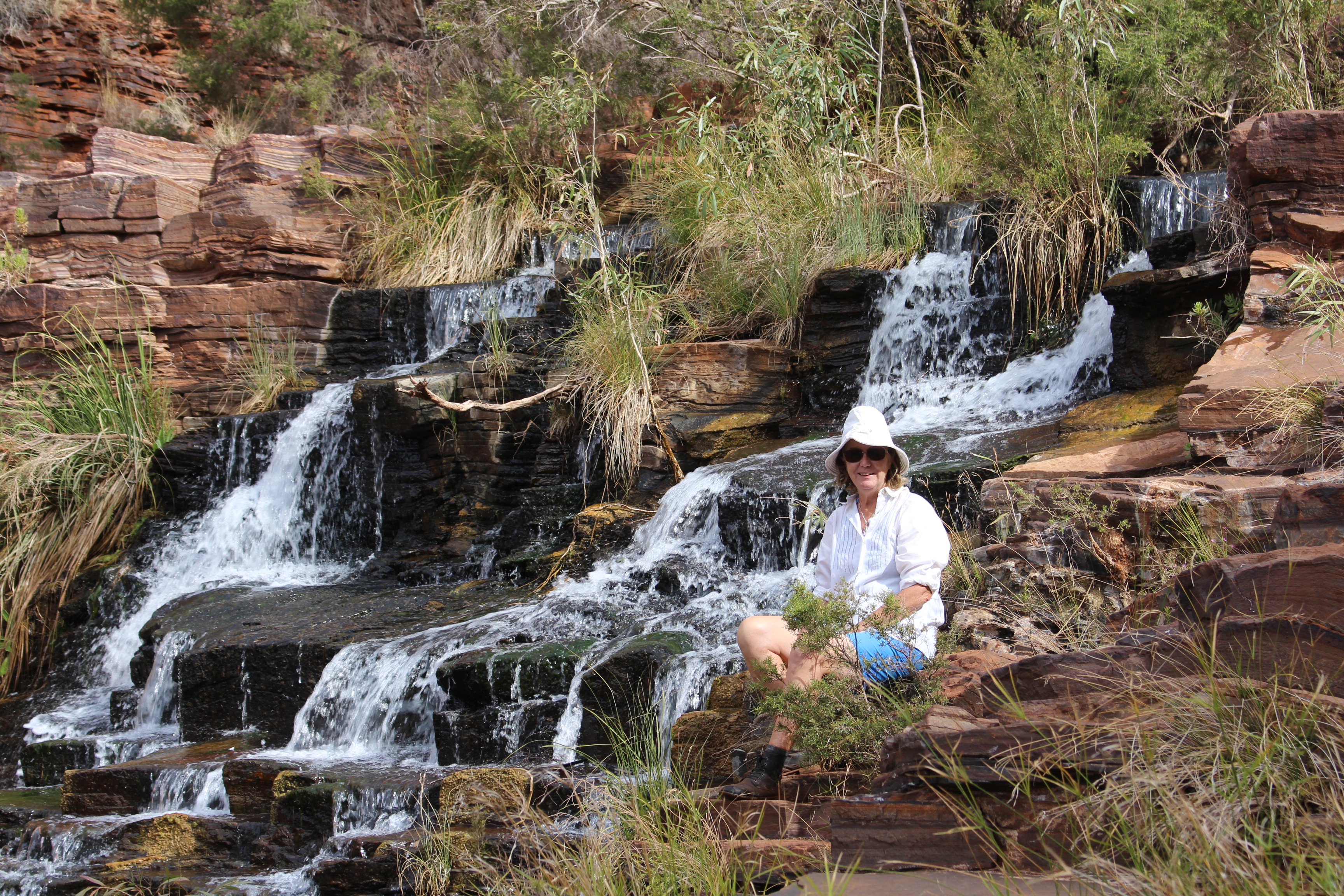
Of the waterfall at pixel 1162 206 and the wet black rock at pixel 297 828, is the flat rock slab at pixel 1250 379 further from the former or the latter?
the wet black rock at pixel 297 828

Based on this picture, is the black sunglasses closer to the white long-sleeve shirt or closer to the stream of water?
the white long-sleeve shirt

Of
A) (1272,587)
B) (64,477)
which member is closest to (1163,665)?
(1272,587)

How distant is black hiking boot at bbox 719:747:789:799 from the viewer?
3590 millimetres

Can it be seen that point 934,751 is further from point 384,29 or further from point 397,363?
point 384,29

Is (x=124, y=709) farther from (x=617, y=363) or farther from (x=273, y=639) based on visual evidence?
(x=617, y=363)

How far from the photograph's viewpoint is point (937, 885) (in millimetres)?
2523

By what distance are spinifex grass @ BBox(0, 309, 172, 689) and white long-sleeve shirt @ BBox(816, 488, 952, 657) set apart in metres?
6.82

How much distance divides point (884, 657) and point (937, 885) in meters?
1.22

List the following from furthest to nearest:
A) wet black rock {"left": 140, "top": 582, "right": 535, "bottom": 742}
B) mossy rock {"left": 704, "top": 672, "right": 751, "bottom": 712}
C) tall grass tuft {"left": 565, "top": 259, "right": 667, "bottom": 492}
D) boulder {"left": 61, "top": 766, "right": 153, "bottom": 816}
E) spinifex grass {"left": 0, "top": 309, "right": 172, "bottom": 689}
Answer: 1. spinifex grass {"left": 0, "top": 309, "right": 172, "bottom": 689}
2. tall grass tuft {"left": 565, "top": 259, "right": 667, "bottom": 492}
3. wet black rock {"left": 140, "top": 582, "right": 535, "bottom": 742}
4. boulder {"left": 61, "top": 766, "right": 153, "bottom": 816}
5. mossy rock {"left": 704, "top": 672, "right": 751, "bottom": 712}

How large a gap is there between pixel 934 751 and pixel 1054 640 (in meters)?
1.52

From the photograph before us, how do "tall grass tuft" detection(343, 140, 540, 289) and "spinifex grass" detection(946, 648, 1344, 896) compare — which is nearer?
"spinifex grass" detection(946, 648, 1344, 896)

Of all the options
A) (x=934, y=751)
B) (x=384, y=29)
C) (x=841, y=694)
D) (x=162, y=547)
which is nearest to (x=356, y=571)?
(x=162, y=547)

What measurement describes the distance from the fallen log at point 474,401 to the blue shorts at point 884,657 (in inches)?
199

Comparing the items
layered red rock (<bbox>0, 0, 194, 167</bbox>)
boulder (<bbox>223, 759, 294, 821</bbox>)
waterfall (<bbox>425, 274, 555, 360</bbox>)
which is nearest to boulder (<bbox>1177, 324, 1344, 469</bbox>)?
boulder (<bbox>223, 759, 294, 821</bbox>)
